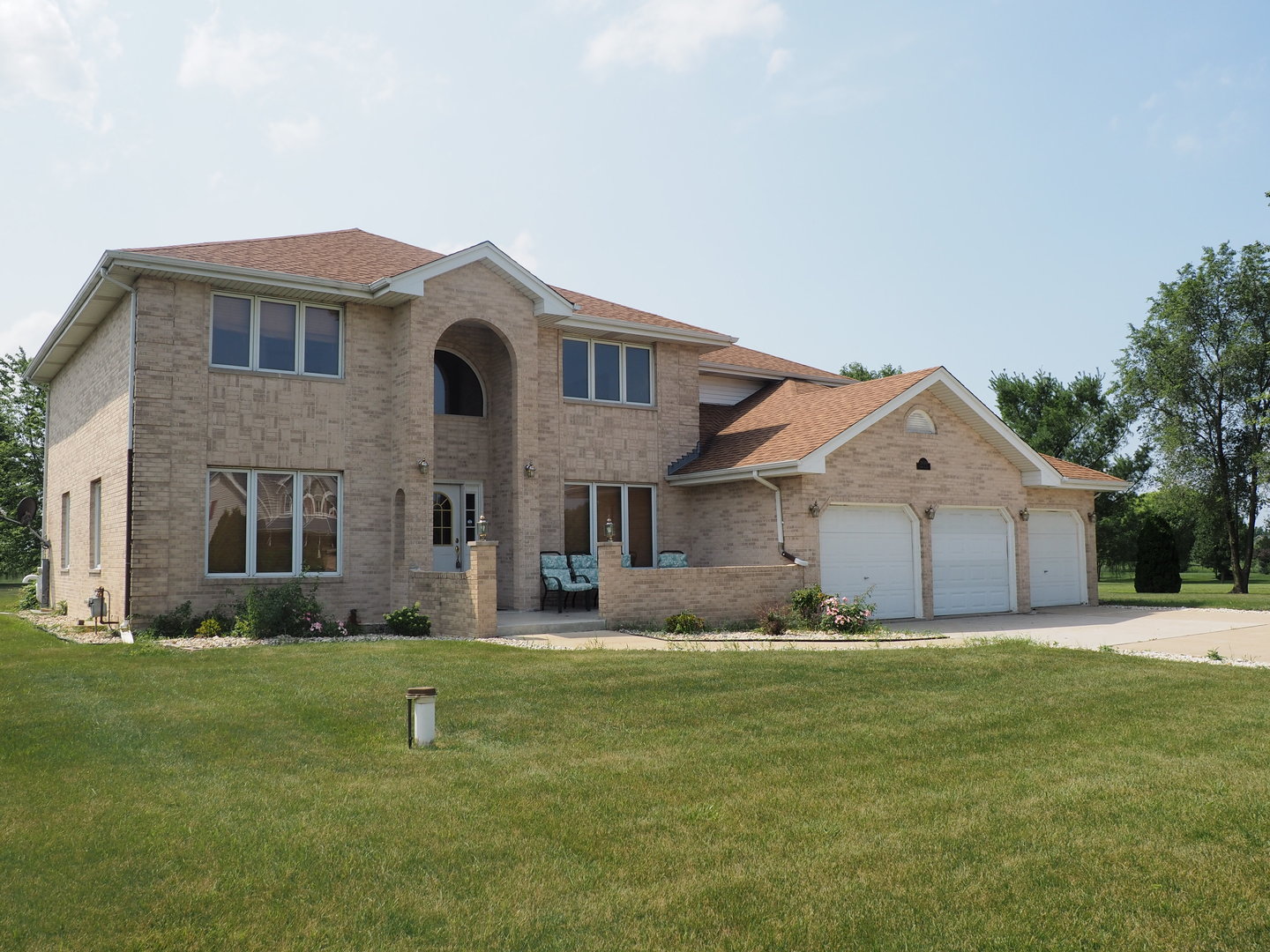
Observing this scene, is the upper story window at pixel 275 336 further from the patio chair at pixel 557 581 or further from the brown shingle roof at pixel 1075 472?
the brown shingle roof at pixel 1075 472

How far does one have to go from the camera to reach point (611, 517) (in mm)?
20297

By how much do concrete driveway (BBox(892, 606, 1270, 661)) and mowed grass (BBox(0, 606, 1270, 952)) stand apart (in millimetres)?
4337

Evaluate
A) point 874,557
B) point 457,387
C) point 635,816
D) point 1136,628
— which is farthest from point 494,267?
point 635,816

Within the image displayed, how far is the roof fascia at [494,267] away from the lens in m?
17.1

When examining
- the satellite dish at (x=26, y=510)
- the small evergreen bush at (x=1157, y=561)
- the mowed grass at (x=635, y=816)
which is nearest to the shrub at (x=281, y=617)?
the mowed grass at (x=635, y=816)

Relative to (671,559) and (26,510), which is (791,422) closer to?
(671,559)

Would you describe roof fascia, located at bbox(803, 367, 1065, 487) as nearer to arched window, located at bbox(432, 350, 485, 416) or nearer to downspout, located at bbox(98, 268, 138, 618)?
arched window, located at bbox(432, 350, 485, 416)

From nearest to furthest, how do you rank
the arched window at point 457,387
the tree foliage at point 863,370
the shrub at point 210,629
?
the shrub at point 210,629, the arched window at point 457,387, the tree foliage at point 863,370

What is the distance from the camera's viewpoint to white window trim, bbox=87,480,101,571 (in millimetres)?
18562

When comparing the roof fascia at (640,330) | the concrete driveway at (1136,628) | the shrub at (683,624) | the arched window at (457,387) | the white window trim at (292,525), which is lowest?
the concrete driveway at (1136,628)

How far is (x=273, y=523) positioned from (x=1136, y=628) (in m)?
15.5

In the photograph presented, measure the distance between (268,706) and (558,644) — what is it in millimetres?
5531

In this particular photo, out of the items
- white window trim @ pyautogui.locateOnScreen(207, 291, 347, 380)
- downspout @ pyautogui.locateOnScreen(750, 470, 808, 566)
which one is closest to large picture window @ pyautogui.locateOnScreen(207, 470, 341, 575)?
white window trim @ pyautogui.locateOnScreen(207, 291, 347, 380)

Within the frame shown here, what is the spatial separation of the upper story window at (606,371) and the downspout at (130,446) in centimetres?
787
